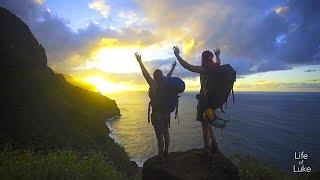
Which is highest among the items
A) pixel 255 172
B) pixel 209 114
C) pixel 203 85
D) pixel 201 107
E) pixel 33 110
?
pixel 203 85

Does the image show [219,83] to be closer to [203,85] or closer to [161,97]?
[203,85]

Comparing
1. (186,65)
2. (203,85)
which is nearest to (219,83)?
(203,85)

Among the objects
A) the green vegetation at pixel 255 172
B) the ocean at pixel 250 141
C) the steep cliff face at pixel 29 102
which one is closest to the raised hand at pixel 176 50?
the green vegetation at pixel 255 172

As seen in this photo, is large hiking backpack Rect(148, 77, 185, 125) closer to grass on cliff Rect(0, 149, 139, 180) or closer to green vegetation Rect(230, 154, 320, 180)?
grass on cliff Rect(0, 149, 139, 180)

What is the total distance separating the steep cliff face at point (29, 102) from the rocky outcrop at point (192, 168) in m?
39.0

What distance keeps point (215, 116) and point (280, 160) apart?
223 ft

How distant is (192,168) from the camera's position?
27.2ft

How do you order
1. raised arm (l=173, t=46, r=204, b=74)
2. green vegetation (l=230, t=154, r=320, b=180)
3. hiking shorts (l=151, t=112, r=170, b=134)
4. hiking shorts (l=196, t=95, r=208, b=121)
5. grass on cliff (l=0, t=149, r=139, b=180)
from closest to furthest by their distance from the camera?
1. grass on cliff (l=0, t=149, r=139, b=180)
2. raised arm (l=173, t=46, r=204, b=74)
3. hiking shorts (l=196, t=95, r=208, b=121)
4. hiking shorts (l=151, t=112, r=170, b=134)
5. green vegetation (l=230, t=154, r=320, b=180)

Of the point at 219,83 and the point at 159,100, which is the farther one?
the point at 159,100

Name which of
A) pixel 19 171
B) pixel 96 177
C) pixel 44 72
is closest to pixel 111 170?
pixel 96 177

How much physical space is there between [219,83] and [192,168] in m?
2.44

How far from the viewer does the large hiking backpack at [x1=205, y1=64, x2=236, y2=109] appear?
7.81 meters

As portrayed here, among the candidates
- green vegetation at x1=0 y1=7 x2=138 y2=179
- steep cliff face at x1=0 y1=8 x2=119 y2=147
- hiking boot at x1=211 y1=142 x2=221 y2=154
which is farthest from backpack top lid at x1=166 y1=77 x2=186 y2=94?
steep cliff face at x1=0 y1=8 x2=119 y2=147

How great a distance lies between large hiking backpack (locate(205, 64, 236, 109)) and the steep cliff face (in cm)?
4068
